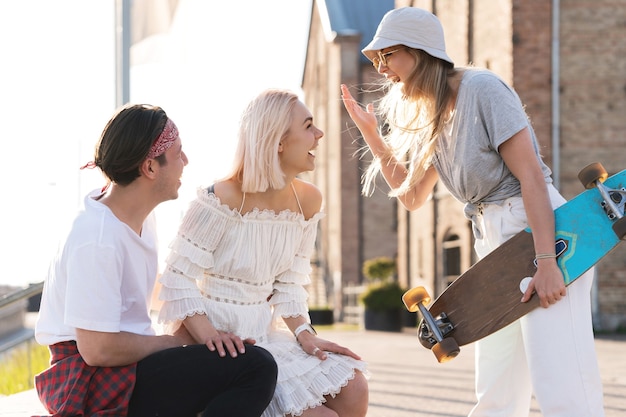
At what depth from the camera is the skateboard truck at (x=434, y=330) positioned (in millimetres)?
4086

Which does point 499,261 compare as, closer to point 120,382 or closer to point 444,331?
point 444,331

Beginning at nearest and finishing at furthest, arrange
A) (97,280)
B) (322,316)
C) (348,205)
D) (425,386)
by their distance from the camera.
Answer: (97,280) < (425,386) < (322,316) < (348,205)

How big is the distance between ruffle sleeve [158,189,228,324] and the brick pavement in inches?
78.6

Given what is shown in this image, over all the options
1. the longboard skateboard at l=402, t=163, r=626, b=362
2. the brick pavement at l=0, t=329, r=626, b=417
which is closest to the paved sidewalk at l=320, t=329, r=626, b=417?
the brick pavement at l=0, t=329, r=626, b=417

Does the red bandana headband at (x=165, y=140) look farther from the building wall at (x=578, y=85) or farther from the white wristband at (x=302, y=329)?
the building wall at (x=578, y=85)

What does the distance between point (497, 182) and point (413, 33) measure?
0.68 meters

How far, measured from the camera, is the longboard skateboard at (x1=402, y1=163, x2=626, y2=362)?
3908 mm

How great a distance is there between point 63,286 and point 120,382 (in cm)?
38

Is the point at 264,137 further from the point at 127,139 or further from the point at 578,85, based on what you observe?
the point at 578,85

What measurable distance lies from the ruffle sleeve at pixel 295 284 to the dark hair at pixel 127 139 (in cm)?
94

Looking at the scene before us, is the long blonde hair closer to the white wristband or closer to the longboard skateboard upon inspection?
the longboard skateboard

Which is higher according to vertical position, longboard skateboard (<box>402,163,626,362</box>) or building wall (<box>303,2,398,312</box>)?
longboard skateboard (<box>402,163,626,362</box>)

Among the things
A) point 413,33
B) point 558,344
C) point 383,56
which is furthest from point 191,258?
point 558,344

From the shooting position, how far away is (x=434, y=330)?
13.6 feet
